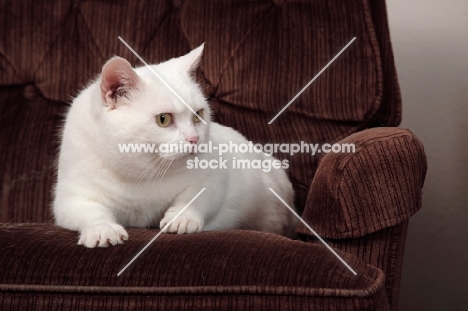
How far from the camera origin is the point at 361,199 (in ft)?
4.22

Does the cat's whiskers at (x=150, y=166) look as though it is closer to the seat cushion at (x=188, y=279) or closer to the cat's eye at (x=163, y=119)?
the cat's eye at (x=163, y=119)

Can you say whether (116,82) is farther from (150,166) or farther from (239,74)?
(239,74)

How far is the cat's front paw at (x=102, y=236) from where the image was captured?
3.86ft

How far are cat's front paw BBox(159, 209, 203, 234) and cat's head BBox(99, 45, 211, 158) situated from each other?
14 centimetres

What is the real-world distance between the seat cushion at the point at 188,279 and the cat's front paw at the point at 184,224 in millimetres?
129

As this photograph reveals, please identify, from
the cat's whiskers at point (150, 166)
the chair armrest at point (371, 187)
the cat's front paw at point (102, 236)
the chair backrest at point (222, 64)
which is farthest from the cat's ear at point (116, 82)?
the chair backrest at point (222, 64)

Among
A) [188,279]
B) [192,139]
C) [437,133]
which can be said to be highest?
[192,139]

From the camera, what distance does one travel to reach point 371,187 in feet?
4.23

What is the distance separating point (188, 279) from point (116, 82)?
0.47 m

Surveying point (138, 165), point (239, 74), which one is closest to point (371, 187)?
point (138, 165)

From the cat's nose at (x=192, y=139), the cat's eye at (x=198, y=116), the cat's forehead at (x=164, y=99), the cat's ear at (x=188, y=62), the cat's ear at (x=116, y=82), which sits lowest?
the cat's nose at (x=192, y=139)

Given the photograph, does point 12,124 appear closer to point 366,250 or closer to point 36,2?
point 36,2

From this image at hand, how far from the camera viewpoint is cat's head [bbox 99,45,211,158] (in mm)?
1283

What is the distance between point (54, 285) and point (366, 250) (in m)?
0.64
